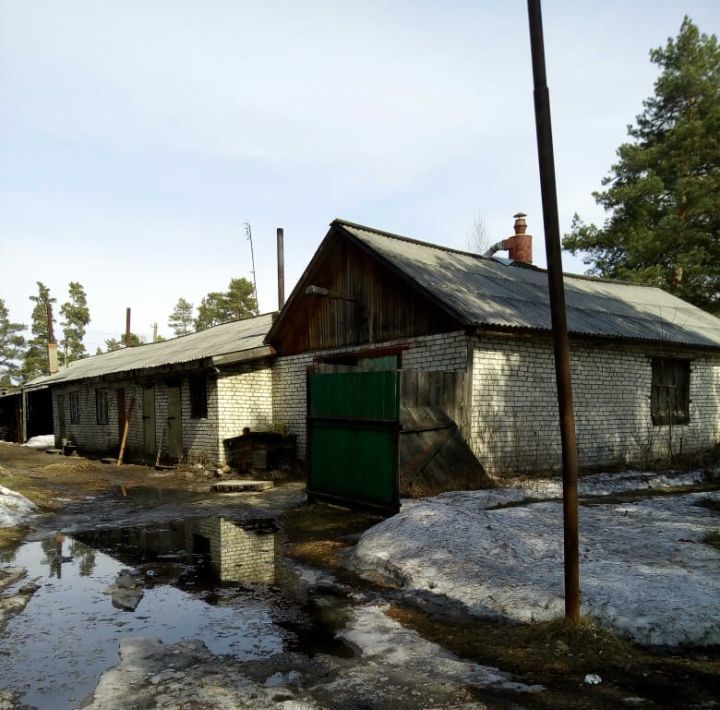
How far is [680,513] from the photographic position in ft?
23.0

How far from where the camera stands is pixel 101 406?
20062mm

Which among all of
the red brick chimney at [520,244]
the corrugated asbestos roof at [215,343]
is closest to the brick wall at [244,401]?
the corrugated asbestos roof at [215,343]

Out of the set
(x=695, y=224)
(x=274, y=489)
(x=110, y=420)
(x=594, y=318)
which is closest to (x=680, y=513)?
(x=594, y=318)

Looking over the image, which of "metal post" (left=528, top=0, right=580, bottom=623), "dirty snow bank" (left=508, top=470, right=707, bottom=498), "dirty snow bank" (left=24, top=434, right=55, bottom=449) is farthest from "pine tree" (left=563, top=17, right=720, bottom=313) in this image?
"dirty snow bank" (left=24, top=434, right=55, bottom=449)

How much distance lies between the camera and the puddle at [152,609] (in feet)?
11.6

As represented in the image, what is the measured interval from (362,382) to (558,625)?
4.76 meters

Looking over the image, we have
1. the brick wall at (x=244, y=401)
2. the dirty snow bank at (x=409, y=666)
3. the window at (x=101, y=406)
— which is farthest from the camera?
the window at (x=101, y=406)

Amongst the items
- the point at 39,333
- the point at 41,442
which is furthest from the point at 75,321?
the point at 41,442

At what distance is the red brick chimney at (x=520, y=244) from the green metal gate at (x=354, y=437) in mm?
11930

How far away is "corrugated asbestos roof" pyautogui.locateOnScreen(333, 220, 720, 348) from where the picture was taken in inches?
416

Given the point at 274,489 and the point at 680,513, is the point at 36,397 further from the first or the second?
the point at 680,513

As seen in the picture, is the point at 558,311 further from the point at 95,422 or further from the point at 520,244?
the point at 95,422

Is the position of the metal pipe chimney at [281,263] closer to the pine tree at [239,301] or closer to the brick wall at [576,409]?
the brick wall at [576,409]

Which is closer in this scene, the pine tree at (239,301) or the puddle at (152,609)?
the puddle at (152,609)
